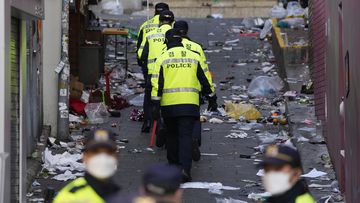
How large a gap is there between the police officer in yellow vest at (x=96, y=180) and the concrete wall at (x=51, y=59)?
9.14 meters

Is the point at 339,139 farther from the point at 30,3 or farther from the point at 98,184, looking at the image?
the point at 98,184

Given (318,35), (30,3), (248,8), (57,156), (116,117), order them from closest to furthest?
(30,3) → (57,156) → (318,35) → (116,117) → (248,8)

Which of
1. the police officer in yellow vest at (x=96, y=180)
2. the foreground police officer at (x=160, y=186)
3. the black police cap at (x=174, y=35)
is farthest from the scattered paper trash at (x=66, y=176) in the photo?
the foreground police officer at (x=160, y=186)

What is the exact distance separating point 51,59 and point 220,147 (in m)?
2.67

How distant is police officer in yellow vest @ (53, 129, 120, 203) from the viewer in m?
6.04

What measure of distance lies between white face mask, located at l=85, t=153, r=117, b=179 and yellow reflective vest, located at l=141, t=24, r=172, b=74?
883 cm

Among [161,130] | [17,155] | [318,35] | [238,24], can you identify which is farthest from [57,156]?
[238,24]

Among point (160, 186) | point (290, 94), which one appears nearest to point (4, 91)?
point (160, 186)

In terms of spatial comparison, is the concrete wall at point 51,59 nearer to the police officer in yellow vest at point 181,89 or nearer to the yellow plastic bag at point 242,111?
the police officer in yellow vest at point 181,89

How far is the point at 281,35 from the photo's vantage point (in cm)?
2277

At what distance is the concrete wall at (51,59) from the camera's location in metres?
15.2

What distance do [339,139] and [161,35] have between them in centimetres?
383

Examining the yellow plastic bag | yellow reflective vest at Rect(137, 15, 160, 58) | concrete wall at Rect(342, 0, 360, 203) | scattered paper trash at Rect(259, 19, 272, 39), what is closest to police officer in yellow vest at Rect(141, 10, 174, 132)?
yellow reflective vest at Rect(137, 15, 160, 58)

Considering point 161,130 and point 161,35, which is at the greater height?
point 161,35
